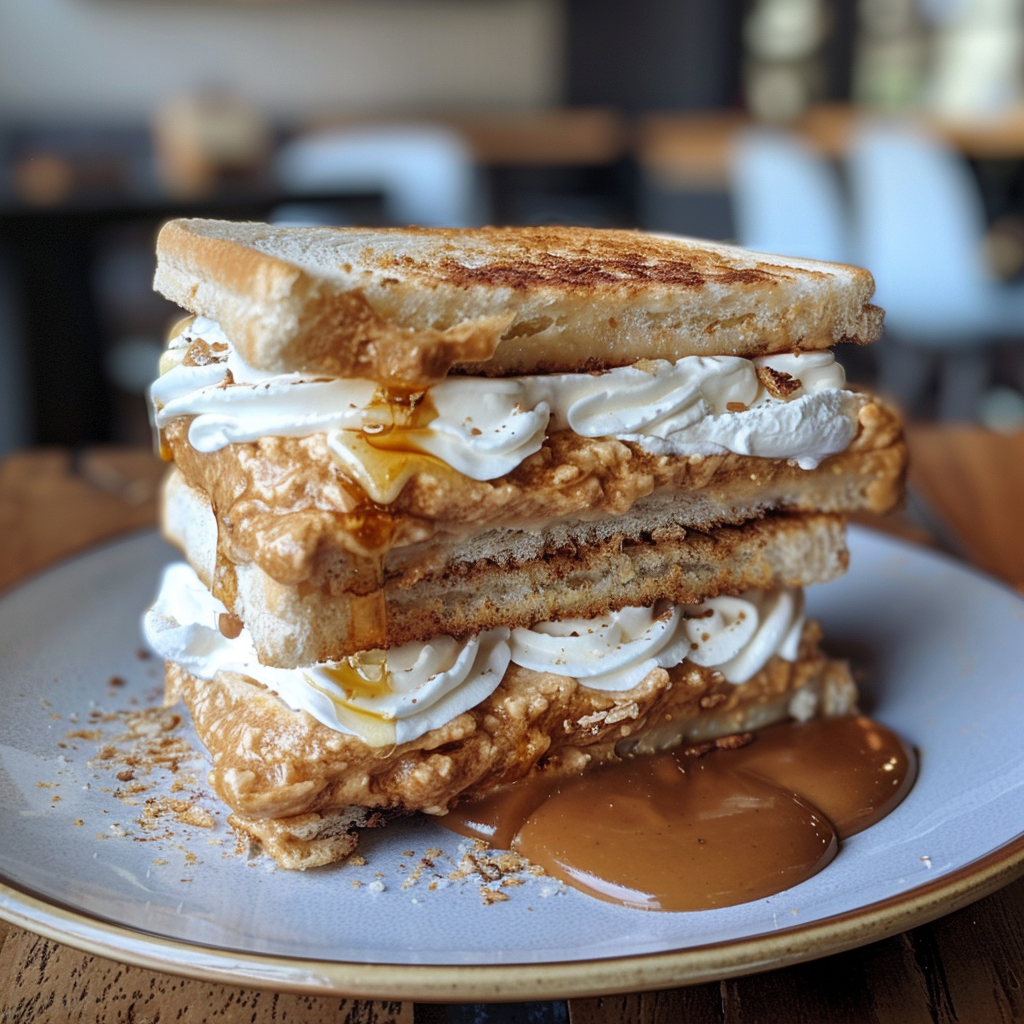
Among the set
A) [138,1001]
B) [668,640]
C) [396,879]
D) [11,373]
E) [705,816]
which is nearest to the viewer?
[138,1001]

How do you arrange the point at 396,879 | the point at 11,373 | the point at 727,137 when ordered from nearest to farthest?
the point at 396,879, the point at 11,373, the point at 727,137

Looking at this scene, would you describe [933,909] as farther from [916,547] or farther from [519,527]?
[916,547]

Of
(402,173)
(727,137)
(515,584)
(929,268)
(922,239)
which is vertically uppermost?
(515,584)

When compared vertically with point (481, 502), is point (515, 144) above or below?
below

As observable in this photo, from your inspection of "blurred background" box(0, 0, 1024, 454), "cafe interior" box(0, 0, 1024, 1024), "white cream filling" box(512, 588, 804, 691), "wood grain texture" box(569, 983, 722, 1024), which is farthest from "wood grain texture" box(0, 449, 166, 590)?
"blurred background" box(0, 0, 1024, 454)

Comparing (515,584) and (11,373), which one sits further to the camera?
(11,373)

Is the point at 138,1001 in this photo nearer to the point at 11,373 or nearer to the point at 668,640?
the point at 668,640

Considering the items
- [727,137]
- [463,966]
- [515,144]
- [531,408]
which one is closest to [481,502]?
[531,408]

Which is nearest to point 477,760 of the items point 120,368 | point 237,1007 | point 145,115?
point 237,1007

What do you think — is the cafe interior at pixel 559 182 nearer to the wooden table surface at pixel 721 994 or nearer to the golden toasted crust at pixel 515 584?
the wooden table surface at pixel 721 994

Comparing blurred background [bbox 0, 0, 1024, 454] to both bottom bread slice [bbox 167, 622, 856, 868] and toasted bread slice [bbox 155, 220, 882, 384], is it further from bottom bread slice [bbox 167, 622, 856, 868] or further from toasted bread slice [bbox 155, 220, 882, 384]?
bottom bread slice [bbox 167, 622, 856, 868]
